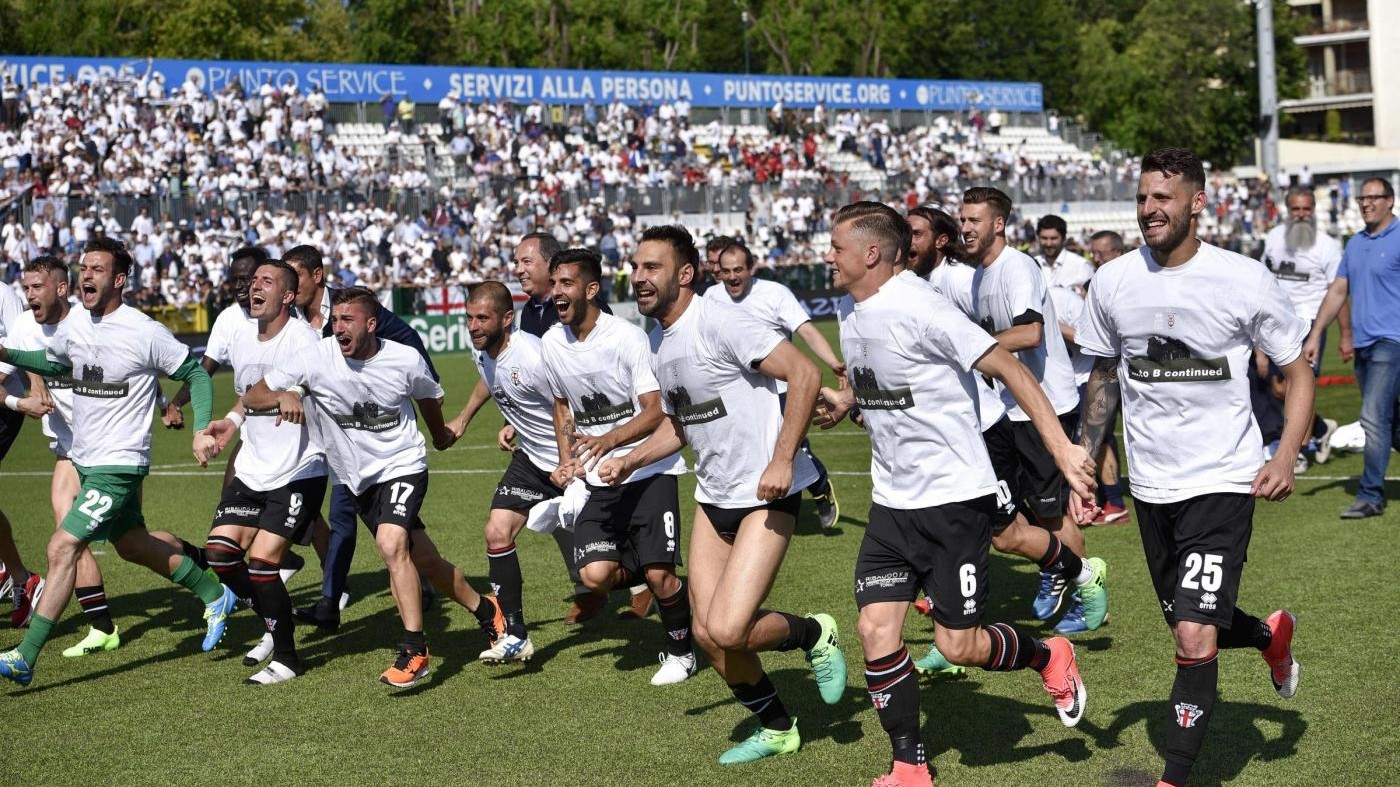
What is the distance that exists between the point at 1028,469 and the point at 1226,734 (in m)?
2.29

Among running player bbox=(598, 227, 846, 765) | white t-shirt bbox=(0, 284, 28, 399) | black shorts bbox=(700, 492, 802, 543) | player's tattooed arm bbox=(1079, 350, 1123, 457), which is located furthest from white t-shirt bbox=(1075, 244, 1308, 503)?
white t-shirt bbox=(0, 284, 28, 399)

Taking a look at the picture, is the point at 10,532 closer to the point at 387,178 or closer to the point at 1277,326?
the point at 1277,326

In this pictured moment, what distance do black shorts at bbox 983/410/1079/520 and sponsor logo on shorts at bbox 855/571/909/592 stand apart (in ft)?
8.42

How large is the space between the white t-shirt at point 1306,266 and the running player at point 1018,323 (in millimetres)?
5687

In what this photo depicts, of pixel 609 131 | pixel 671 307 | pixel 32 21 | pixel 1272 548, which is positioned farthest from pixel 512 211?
pixel 32 21

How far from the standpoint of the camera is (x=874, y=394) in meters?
5.93

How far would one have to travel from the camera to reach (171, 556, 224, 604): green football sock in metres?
8.89

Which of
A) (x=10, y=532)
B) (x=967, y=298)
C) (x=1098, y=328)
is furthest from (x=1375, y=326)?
(x=10, y=532)

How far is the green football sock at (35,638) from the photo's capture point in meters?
7.91

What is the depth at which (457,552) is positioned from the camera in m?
11.4

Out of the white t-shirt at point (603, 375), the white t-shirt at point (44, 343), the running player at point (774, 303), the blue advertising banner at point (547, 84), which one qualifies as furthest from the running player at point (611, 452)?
the blue advertising banner at point (547, 84)

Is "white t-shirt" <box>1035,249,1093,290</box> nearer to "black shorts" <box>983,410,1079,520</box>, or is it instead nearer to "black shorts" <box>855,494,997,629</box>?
"black shorts" <box>983,410,1079,520</box>

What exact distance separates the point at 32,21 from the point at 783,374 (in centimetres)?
6290

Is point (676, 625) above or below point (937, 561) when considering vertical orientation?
below
